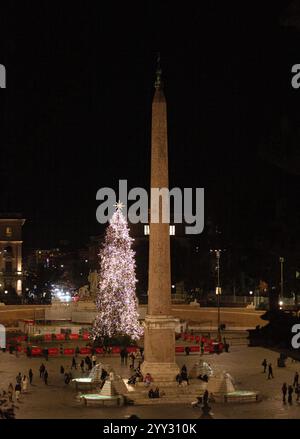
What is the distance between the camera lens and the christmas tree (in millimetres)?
58844

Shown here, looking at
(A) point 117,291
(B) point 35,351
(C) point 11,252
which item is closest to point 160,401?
(B) point 35,351

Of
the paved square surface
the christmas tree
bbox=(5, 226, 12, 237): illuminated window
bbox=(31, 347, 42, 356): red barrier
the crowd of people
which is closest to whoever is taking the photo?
the paved square surface

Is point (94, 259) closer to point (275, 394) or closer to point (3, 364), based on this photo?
point (3, 364)

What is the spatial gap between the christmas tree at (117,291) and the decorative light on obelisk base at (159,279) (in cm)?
1838

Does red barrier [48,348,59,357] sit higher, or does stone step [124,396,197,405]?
red barrier [48,348,59,357]

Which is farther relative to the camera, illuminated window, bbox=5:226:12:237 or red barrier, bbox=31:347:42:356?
illuminated window, bbox=5:226:12:237

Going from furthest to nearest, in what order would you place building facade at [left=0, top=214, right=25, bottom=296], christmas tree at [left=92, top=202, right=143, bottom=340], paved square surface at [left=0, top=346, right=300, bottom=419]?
building facade at [left=0, top=214, right=25, bottom=296] → christmas tree at [left=92, top=202, right=143, bottom=340] → paved square surface at [left=0, top=346, right=300, bottom=419]

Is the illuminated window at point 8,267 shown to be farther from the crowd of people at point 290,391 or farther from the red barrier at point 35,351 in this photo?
the crowd of people at point 290,391

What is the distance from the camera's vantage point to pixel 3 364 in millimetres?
50969

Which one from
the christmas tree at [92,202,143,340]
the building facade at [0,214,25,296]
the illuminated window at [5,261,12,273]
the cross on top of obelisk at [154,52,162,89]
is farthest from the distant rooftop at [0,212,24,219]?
the cross on top of obelisk at [154,52,162,89]

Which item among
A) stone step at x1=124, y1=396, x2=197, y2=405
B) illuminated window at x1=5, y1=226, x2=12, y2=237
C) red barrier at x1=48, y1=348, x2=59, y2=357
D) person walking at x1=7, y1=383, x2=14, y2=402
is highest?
illuminated window at x1=5, y1=226, x2=12, y2=237

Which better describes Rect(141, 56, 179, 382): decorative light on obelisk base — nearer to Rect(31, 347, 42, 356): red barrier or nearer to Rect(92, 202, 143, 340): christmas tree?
Rect(31, 347, 42, 356): red barrier

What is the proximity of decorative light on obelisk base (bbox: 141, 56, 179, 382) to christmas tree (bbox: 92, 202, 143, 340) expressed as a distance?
60.3 feet

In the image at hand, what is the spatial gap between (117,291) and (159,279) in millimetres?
19108
